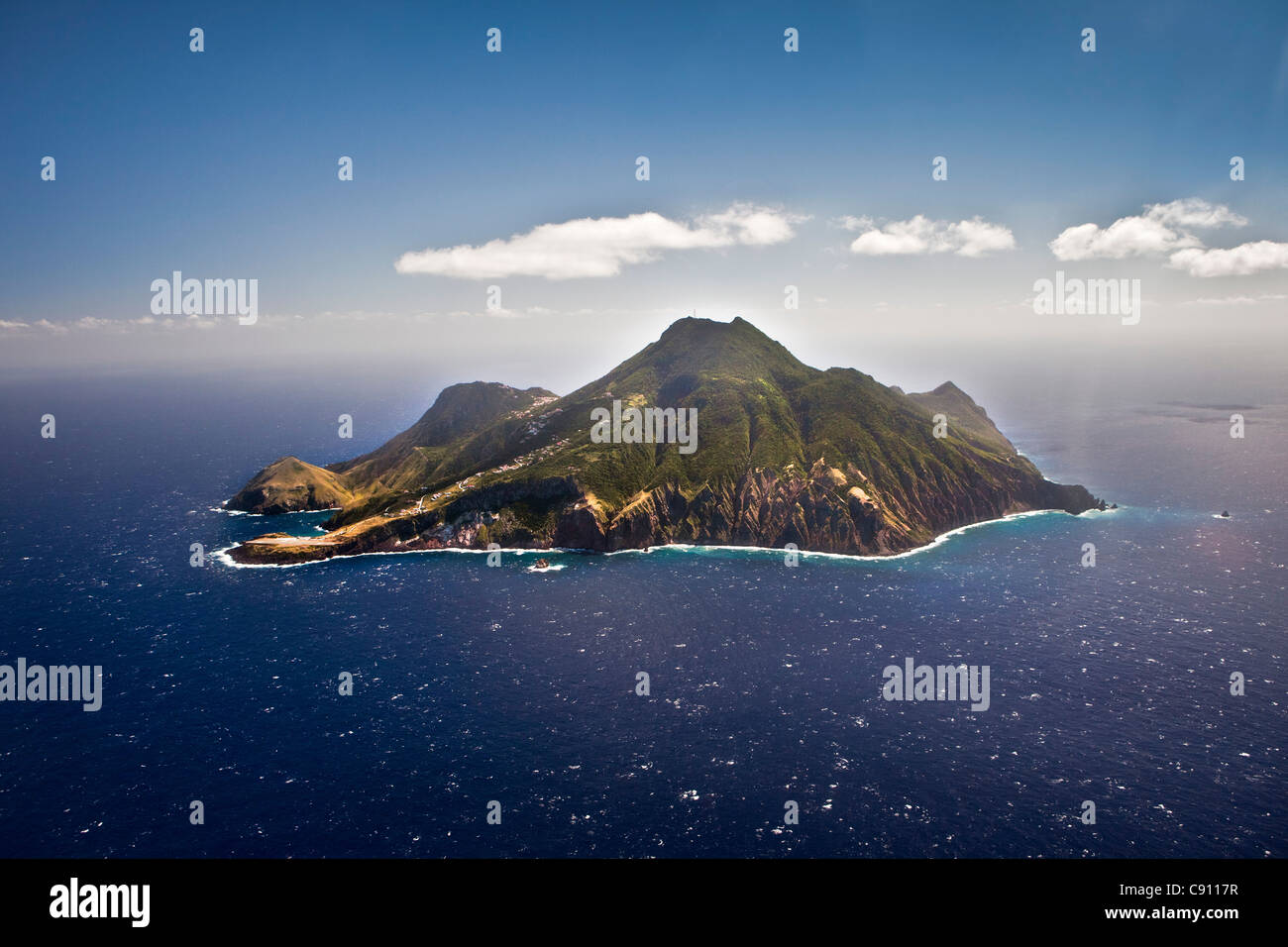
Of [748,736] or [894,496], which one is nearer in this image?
[748,736]

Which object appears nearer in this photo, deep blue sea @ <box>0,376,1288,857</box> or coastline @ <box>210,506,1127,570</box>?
deep blue sea @ <box>0,376,1288,857</box>

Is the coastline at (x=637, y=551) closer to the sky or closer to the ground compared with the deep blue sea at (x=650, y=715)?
closer to the sky

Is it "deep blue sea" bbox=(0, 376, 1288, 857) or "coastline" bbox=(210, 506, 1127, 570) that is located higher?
"coastline" bbox=(210, 506, 1127, 570)

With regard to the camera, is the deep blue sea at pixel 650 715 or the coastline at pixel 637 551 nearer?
the deep blue sea at pixel 650 715

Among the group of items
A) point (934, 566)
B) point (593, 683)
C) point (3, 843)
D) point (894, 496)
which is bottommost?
point (3, 843)

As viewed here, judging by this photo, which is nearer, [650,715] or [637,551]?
[650,715]

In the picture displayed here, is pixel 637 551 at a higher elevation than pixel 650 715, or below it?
higher

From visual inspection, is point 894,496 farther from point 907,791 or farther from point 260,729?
point 260,729
